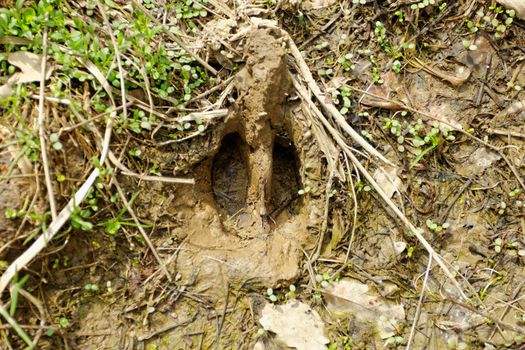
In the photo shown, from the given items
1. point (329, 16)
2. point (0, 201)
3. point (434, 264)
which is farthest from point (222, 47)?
point (434, 264)

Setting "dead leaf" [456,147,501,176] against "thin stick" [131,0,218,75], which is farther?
"dead leaf" [456,147,501,176]

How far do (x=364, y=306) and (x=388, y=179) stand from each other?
2.55 ft

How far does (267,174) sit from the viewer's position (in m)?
2.98

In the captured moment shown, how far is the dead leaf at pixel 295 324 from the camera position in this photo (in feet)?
8.46

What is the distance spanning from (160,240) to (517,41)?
264 centimetres

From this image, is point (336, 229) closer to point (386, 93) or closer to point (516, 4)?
point (386, 93)

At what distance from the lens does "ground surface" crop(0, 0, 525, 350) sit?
8.14 ft

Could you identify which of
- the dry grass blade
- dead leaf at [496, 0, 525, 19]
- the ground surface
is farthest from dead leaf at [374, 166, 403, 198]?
the dry grass blade

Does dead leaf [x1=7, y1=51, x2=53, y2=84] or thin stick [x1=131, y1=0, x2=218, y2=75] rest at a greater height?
thin stick [x1=131, y1=0, x2=218, y2=75]

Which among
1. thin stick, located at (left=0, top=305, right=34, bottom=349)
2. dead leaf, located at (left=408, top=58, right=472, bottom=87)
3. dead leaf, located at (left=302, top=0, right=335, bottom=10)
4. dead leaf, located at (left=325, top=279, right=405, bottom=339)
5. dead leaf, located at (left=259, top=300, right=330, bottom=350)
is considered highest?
dead leaf, located at (left=302, top=0, right=335, bottom=10)

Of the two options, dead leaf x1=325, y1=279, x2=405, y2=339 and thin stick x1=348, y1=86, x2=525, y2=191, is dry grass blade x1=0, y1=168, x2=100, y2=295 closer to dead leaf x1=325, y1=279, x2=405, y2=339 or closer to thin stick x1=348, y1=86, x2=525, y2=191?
dead leaf x1=325, y1=279, x2=405, y2=339

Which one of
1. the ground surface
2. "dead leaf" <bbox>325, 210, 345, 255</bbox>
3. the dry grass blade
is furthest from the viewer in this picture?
"dead leaf" <bbox>325, 210, 345, 255</bbox>

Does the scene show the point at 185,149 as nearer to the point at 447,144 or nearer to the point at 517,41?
the point at 447,144

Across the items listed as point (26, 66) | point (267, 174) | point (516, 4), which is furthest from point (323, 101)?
point (26, 66)
